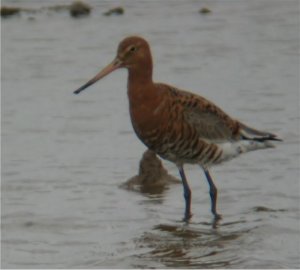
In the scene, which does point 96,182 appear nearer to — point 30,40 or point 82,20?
point 30,40

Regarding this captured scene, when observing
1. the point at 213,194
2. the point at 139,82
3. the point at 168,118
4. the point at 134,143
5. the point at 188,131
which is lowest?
the point at 134,143

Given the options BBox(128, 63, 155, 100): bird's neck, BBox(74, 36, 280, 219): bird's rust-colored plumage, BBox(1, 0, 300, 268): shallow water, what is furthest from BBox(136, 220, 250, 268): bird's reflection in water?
BBox(128, 63, 155, 100): bird's neck

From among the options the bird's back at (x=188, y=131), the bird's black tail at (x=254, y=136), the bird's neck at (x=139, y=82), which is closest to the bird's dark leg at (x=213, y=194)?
the bird's back at (x=188, y=131)

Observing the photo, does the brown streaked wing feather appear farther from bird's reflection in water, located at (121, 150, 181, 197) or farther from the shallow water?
bird's reflection in water, located at (121, 150, 181, 197)

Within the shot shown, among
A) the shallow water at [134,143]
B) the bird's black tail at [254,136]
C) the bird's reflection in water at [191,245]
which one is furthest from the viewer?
the bird's black tail at [254,136]

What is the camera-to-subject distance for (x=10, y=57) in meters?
19.2

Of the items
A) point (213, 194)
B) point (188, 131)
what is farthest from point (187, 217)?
point (188, 131)

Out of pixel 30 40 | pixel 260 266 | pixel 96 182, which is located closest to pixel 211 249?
pixel 260 266

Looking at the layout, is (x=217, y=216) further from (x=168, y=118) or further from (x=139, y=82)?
(x=139, y=82)

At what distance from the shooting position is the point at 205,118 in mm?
11695

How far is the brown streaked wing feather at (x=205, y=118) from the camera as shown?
11500 mm

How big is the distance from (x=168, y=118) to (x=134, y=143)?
10.0 feet

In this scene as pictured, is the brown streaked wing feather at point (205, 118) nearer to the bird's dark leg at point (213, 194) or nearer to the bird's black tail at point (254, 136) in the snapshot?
the bird's black tail at point (254, 136)

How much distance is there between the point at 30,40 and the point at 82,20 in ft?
6.89
